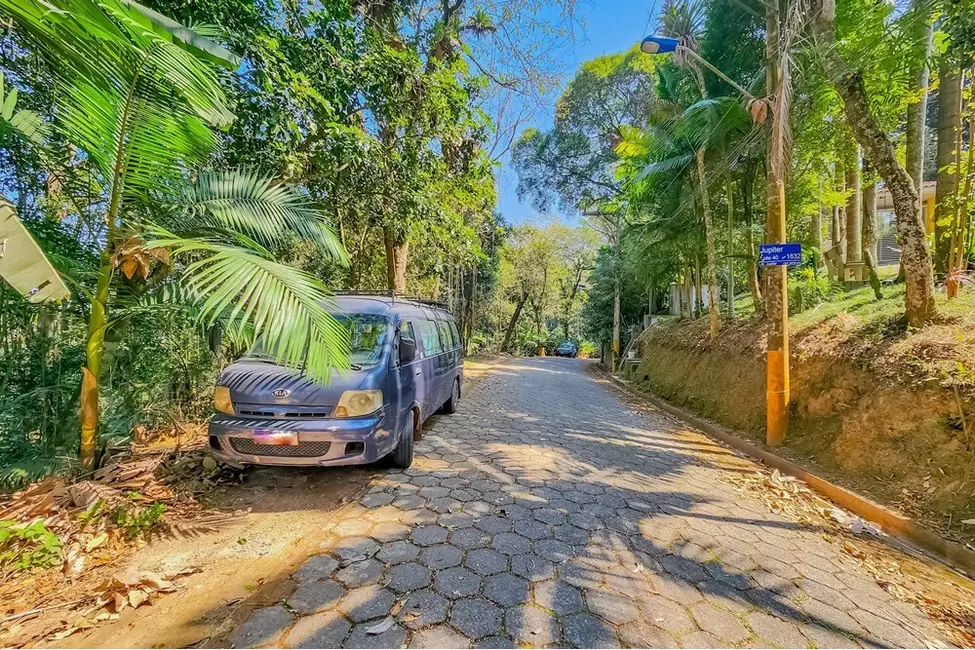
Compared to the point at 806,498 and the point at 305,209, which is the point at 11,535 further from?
the point at 806,498

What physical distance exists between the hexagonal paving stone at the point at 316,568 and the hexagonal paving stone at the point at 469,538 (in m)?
0.84

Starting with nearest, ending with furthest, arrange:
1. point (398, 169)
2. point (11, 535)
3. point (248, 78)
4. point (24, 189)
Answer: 1. point (11, 535)
2. point (24, 189)
3. point (248, 78)
4. point (398, 169)

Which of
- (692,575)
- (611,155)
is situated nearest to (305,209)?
(692,575)

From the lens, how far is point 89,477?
319 cm

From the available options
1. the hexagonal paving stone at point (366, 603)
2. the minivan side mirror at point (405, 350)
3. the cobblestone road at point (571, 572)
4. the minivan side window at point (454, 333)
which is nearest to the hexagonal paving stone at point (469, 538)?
the cobblestone road at point (571, 572)

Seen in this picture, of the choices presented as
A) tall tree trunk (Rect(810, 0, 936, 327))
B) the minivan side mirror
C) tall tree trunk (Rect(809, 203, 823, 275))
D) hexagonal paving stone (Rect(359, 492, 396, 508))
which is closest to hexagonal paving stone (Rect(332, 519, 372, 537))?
hexagonal paving stone (Rect(359, 492, 396, 508))

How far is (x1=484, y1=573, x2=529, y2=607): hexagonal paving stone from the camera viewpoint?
228cm

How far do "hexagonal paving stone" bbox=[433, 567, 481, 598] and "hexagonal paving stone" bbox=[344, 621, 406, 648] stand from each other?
1.22 feet

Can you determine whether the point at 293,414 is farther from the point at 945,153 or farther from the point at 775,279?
the point at 945,153

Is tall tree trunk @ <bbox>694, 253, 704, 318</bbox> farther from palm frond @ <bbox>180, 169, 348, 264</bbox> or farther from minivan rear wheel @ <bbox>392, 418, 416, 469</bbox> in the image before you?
palm frond @ <bbox>180, 169, 348, 264</bbox>

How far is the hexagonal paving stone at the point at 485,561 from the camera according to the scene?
257 centimetres

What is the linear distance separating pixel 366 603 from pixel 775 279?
231 inches

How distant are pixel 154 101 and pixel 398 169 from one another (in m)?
4.18

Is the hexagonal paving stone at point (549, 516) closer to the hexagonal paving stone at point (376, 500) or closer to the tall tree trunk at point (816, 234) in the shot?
the hexagonal paving stone at point (376, 500)
